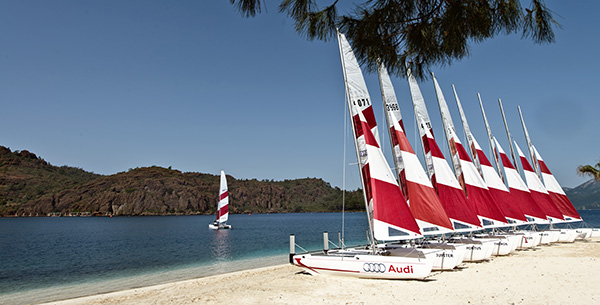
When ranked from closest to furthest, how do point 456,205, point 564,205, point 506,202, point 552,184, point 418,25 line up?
1. point 418,25
2. point 456,205
3. point 506,202
4. point 564,205
5. point 552,184

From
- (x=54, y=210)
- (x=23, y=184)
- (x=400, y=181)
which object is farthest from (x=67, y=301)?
(x=23, y=184)

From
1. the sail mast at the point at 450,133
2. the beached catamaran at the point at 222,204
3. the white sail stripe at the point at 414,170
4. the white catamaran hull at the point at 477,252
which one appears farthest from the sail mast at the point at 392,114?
the beached catamaran at the point at 222,204

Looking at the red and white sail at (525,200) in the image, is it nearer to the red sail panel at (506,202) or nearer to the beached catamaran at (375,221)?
the red sail panel at (506,202)

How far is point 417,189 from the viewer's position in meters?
12.5

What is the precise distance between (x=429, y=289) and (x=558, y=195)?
20.2 m

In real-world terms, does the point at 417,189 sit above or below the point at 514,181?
below

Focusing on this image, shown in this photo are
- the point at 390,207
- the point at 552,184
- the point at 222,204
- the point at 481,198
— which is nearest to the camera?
the point at 390,207

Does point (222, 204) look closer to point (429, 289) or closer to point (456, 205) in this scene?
point (456, 205)

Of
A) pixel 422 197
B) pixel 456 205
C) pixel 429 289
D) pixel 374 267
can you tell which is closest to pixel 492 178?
pixel 456 205

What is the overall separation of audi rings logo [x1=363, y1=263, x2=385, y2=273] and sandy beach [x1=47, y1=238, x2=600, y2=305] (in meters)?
0.32

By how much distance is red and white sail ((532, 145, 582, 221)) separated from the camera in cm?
2366

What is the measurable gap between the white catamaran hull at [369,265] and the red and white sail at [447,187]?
10.9ft

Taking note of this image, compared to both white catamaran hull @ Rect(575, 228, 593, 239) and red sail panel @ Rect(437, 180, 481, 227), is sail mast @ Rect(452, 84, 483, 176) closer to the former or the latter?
red sail panel @ Rect(437, 180, 481, 227)

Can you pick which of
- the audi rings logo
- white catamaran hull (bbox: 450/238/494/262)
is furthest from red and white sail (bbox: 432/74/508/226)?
the audi rings logo
